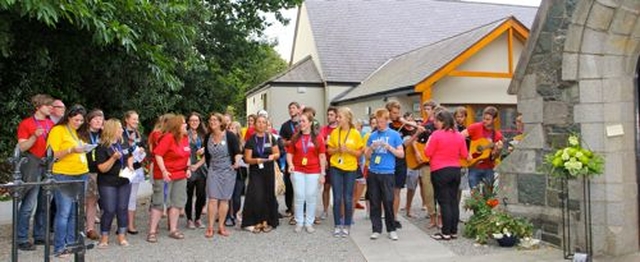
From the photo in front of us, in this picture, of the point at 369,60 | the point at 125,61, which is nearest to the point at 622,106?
the point at 125,61

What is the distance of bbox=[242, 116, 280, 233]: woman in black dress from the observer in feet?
24.4

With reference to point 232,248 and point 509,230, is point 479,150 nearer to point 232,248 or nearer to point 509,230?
point 509,230

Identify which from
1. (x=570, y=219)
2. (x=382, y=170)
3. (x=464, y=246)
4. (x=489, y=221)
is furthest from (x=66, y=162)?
(x=570, y=219)

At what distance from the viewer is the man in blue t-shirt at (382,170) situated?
22.5 ft

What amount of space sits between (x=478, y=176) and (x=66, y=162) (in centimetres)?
543

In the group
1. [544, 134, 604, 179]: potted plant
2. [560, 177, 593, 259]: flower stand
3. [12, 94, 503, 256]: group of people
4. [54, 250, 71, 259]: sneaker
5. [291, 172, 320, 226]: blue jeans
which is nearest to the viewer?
[54, 250, 71, 259]: sneaker

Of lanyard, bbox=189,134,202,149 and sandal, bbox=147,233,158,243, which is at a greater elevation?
lanyard, bbox=189,134,202,149

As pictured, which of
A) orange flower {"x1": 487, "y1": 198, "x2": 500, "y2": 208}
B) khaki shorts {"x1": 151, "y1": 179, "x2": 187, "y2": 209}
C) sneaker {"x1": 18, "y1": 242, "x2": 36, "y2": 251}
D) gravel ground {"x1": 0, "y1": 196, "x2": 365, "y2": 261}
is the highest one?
khaki shorts {"x1": 151, "y1": 179, "x2": 187, "y2": 209}

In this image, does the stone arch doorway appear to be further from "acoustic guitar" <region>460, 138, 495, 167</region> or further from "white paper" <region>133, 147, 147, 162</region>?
"white paper" <region>133, 147, 147, 162</region>

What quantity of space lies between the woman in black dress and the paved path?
0.22 meters

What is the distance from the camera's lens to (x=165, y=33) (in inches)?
305

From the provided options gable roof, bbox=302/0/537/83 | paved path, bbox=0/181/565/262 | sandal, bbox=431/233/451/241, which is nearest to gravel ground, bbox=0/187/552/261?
paved path, bbox=0/181/565/262

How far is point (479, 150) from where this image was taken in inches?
299

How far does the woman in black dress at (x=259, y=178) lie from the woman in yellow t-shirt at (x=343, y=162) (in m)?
0.92
